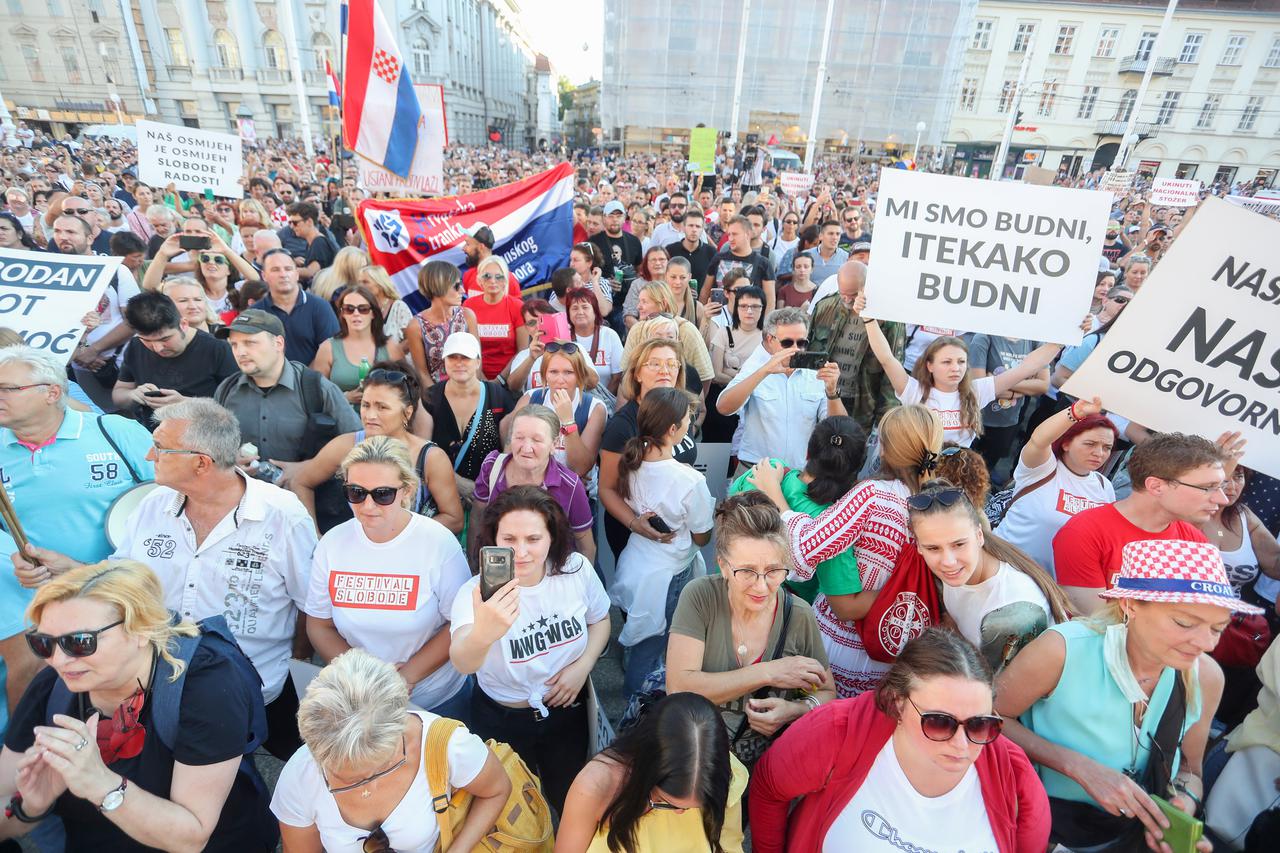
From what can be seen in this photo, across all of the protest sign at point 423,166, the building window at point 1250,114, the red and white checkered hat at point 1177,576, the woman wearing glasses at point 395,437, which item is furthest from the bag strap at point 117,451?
the building window at point 1250,114

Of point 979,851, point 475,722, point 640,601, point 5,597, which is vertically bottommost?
point 475,722

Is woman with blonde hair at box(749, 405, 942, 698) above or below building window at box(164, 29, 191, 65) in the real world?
below

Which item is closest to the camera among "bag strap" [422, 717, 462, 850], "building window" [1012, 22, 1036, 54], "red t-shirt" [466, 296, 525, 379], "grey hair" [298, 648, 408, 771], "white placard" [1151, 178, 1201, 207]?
"grey hair" [298, 648, 408, 771]

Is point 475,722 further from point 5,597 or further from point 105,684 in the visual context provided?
point 5,597

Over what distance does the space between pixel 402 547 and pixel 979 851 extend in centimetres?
219

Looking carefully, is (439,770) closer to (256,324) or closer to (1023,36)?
(256,324)

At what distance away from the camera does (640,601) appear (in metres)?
3.02

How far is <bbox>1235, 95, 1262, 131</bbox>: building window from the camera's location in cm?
4488

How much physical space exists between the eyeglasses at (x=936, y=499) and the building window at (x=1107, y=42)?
2378 inches

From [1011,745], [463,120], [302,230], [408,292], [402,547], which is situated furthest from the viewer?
[463,120]

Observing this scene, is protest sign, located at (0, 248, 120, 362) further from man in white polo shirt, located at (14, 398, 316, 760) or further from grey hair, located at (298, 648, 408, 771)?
grey hair, located at (298, 648, 408, 771)

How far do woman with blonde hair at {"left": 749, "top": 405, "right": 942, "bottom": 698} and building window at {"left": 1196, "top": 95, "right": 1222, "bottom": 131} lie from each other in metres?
63.7

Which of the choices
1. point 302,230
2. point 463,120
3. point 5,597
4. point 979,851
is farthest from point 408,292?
point 463,120

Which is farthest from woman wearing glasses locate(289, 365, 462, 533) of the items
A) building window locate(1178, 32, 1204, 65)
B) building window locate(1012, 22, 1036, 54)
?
building window locate(1178, 32, 1204, 65)
